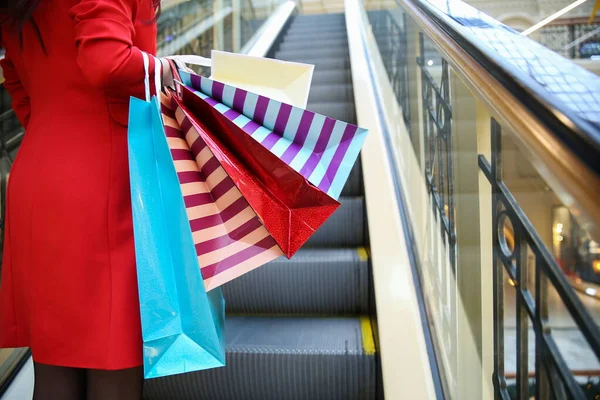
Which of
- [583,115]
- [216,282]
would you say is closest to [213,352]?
[216,282]

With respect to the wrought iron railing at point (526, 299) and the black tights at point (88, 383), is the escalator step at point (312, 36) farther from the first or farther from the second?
the black tights at point (88, 383)

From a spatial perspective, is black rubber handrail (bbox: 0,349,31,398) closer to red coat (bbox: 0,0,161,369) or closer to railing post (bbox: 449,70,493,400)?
red coat (bbox: 0,0,161,369)

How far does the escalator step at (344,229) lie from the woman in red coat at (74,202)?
4.60 feet

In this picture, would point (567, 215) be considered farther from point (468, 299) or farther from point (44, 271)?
point (44, 271)

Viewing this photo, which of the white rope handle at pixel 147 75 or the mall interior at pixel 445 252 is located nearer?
the mall interior at pixel 445 252

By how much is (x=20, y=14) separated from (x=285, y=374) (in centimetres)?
120

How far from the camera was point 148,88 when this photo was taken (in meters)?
0.92

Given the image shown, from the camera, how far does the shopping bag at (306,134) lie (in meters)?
0.98

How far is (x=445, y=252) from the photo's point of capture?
1.50 m

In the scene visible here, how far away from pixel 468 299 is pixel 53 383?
89 cm

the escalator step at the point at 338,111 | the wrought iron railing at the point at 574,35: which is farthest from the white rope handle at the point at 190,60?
the wrought iron railing at the point at 574,35

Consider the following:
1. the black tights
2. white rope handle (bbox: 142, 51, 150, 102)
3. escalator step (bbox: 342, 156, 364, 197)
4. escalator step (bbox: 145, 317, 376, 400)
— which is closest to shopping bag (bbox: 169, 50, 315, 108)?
white rope handle (bbox: 142, 51, 150, 102)

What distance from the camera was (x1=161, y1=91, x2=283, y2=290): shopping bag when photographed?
3.25 feet

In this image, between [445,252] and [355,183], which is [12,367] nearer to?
[445,252]
